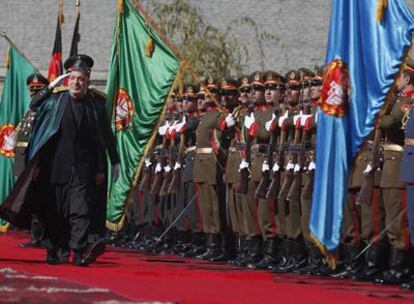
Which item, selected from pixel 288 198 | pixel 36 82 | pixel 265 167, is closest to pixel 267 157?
pixel 265 167

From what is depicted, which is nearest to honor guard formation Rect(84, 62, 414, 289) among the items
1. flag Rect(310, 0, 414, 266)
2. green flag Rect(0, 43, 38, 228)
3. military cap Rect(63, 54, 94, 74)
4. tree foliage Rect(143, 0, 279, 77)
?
flag Rect(310, 0, 414, 266)

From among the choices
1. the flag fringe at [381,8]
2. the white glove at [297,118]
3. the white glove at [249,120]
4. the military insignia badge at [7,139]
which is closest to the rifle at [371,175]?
the white glove at [297,118]

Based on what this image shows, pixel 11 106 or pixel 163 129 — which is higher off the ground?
pixel 11 106

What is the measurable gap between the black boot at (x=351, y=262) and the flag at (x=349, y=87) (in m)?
2.26

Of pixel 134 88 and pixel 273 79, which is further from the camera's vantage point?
pixel 134 88

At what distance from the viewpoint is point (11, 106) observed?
2144 cm

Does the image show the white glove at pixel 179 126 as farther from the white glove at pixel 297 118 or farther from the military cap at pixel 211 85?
the white glove at pixel 297 118

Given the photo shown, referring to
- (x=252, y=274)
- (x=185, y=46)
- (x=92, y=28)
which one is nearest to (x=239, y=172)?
(x=252, y=274)

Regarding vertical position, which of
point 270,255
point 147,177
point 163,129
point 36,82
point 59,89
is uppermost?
point 36,82

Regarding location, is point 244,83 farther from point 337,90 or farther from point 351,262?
point 337,90

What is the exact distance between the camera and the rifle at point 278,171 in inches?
535

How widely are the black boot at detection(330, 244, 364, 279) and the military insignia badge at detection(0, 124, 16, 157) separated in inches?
361

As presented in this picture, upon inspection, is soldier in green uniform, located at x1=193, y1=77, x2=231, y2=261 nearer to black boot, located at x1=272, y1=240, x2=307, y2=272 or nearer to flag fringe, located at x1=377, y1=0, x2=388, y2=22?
black boot, located at x1=272, y1=240, x2=307, y2=272

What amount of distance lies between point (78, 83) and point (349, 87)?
3.42m
